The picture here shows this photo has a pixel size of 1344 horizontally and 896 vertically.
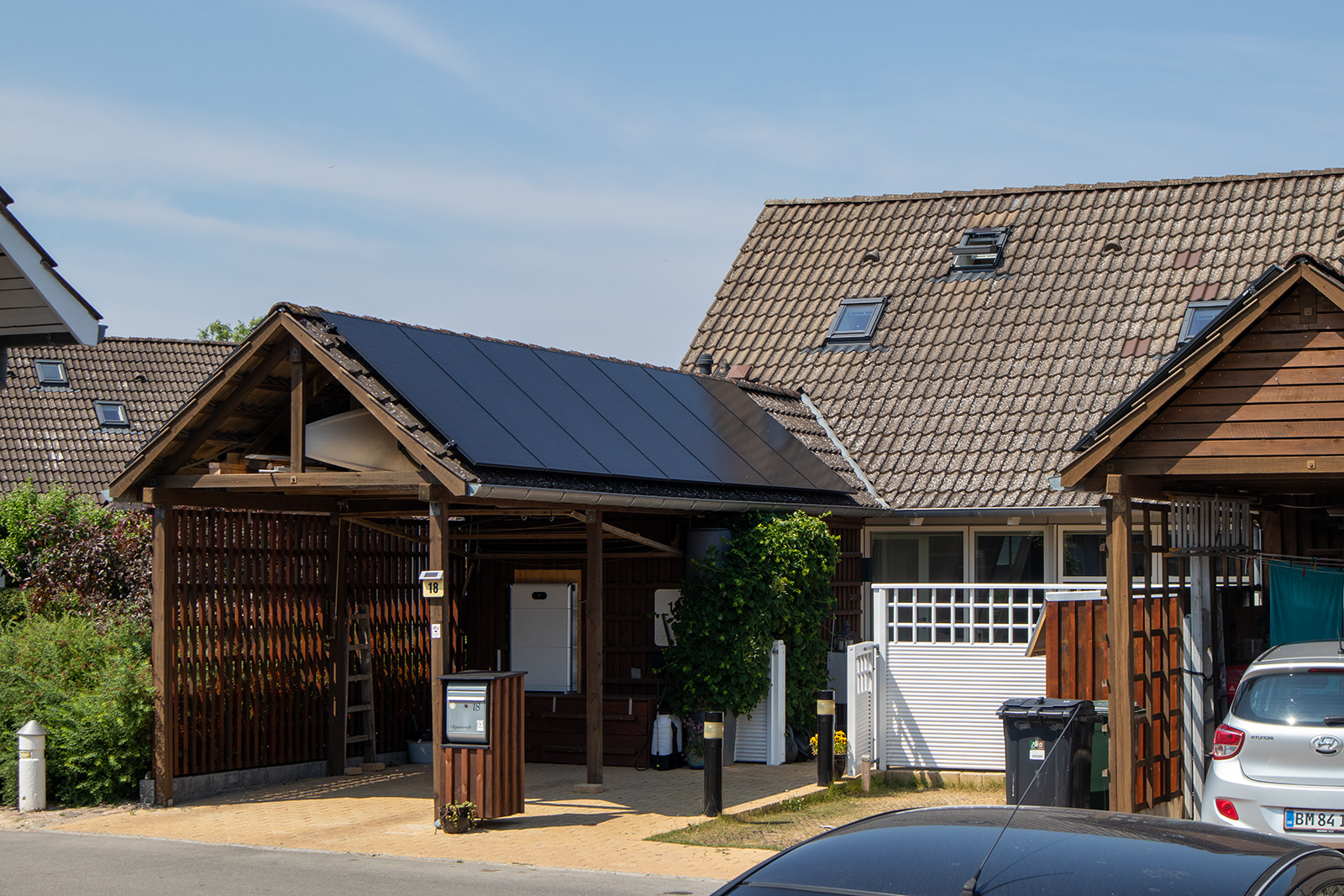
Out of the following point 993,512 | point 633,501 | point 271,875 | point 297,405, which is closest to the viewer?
point 271,875

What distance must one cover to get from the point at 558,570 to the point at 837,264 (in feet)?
27.9

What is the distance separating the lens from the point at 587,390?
1577cm

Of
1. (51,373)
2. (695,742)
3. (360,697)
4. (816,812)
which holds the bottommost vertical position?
(816,812)

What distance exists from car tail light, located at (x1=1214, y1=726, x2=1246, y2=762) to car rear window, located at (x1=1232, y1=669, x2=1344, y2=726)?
128mm

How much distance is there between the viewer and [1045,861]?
12.8 feet

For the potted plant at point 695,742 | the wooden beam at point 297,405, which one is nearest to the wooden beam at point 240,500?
the wooden beam at point 297,405

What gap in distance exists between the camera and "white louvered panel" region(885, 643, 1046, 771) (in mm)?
14773

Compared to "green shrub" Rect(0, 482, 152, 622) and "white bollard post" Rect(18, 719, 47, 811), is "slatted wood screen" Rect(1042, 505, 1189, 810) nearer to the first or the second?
"white bollard post" Rect(18, 719, 47, 811)

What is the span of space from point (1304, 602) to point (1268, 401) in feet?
13.1

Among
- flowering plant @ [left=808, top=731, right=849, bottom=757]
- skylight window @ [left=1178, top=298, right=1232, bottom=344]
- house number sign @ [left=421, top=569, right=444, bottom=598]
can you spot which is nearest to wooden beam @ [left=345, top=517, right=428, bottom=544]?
house number sign @ [left=421, top=569, right=444, bottom=598]

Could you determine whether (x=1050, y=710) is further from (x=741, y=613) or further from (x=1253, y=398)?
(x=741, y=613)

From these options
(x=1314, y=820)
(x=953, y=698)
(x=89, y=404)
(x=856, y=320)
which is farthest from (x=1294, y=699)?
(x=89, y=404)

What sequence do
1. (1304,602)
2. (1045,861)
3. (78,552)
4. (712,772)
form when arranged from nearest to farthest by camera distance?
(1045,861) → (712,772) → (1304,602) → (78,552)

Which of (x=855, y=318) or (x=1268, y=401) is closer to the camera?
(x=1268, y=401)
